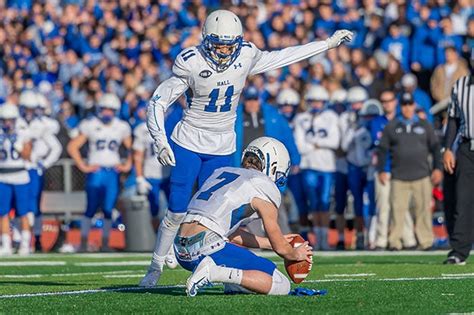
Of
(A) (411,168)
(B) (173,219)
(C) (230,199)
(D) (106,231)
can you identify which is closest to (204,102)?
(B) (173,219)

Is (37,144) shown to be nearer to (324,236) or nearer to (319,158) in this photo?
(319,158)

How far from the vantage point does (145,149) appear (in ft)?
56.1

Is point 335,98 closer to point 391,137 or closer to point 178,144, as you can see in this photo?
point 391,137

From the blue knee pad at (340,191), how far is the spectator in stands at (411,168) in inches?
44.7

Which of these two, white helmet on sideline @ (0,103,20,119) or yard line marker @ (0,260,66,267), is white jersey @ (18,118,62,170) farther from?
yard line marker @ (0,260,66,267)

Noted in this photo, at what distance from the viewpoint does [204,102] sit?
9.76 meters

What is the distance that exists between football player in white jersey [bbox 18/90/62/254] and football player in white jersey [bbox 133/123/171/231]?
0.98 metres

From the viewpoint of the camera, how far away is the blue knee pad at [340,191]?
16.4 m

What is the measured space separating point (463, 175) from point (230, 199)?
388 cm

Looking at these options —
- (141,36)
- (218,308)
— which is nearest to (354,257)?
(218,308)

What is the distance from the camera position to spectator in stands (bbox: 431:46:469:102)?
55.2 ft

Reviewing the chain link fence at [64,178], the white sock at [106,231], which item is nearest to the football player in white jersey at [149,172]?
the white sock at [106,231]

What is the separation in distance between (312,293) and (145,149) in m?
9.16

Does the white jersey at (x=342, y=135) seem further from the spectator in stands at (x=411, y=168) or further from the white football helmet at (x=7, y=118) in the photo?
the white football helmet at (x=7, y=118)
